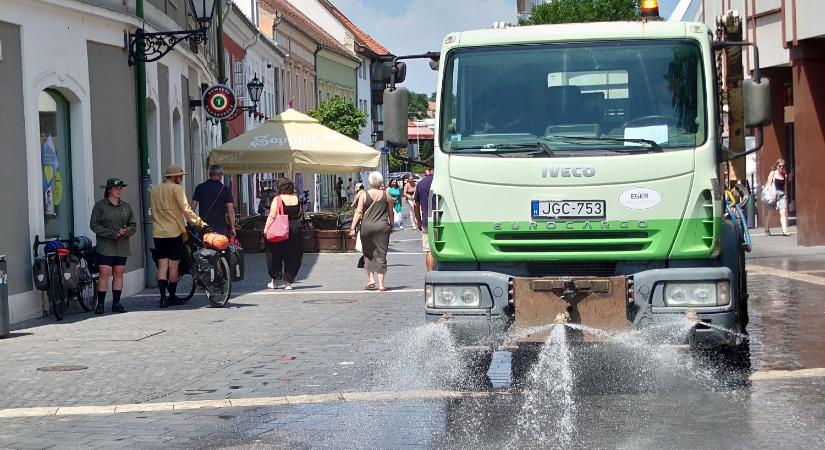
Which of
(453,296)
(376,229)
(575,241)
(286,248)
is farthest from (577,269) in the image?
(286,248)

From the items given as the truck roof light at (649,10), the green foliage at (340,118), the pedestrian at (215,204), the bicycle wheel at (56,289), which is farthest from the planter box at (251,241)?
the green foliage at (340,118)

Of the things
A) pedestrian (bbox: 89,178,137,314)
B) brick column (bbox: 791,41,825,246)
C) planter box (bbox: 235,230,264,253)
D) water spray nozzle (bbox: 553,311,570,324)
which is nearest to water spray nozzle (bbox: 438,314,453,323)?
water spray nozzle (bbox: 553,311,570,324)

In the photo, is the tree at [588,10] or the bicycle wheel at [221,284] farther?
the tree at [588,10]

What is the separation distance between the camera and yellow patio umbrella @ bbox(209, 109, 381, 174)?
88.5ft

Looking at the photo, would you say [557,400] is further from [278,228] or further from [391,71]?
[278,228]

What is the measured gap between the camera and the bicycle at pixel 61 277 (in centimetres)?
1565

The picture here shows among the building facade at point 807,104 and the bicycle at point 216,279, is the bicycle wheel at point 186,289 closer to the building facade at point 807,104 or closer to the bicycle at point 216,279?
the bicycle at point 216,279

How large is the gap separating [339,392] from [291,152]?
57.6 ft

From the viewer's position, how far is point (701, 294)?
930 centimetres

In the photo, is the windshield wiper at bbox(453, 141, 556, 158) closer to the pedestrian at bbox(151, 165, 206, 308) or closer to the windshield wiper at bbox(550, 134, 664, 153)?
the windshield wiper at bbox(550, 134, 664, 153)

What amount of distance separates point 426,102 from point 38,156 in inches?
6623

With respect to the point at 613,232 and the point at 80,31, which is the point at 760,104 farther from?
the point at 80,31

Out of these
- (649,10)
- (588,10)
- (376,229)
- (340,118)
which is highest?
(588,10)

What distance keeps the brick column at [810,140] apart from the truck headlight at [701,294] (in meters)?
18.2
